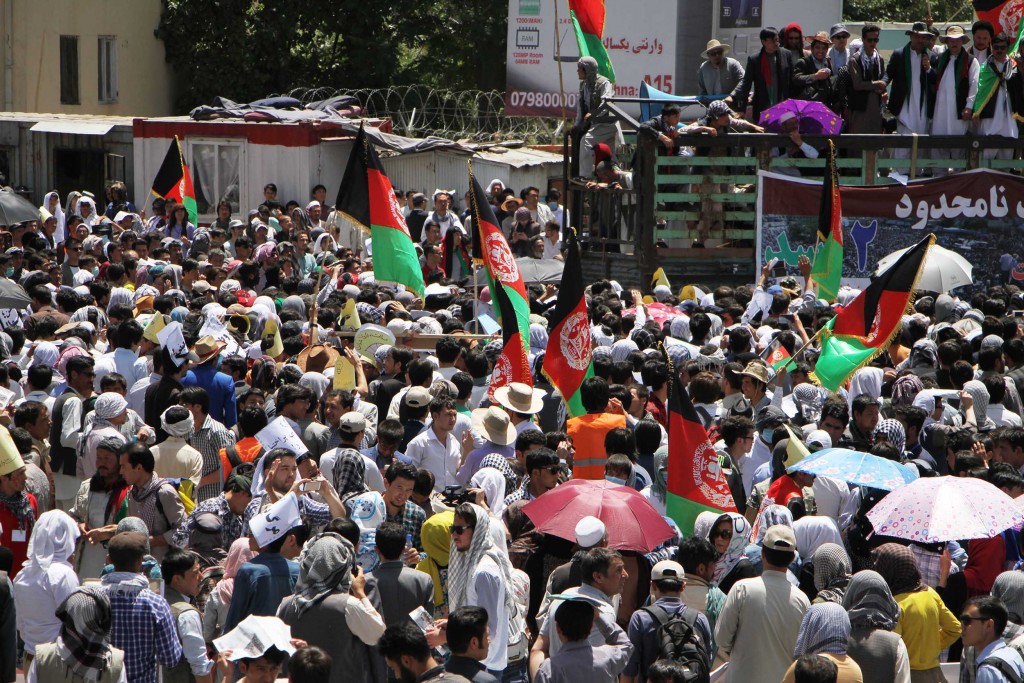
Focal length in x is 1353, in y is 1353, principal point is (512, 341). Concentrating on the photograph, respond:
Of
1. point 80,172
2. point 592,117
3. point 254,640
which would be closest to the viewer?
point 254,640

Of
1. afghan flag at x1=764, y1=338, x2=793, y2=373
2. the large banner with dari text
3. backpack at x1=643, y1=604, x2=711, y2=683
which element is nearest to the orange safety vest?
backpack at x1=643, y1=604, x2=711, y2=683

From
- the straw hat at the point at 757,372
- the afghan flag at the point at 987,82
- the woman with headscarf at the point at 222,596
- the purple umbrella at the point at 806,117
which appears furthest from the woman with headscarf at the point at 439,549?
the afghan flag at the point at 987,82

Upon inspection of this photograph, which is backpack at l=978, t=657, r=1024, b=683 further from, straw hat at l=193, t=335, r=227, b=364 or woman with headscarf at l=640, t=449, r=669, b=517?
straw hat at l=193, t=335, r=227, b=364

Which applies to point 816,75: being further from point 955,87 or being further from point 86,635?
point 86,635

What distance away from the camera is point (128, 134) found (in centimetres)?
2461

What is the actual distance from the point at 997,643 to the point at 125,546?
11.3ft

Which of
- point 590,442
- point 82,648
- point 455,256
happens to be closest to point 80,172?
point 455,256

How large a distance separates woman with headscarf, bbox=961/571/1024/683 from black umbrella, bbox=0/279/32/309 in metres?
7.96

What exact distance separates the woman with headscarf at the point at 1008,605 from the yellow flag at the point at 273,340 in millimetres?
5806

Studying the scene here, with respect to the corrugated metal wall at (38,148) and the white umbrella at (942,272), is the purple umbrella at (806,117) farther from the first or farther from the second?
the corrugated metal wall at (38,148)

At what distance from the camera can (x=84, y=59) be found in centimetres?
2825

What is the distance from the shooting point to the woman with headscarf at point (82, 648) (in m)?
5.15

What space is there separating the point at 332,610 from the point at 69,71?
2544cm

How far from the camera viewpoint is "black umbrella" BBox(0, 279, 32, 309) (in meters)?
10.8
